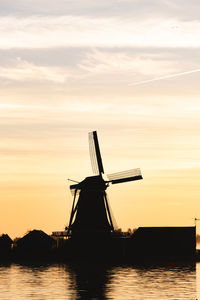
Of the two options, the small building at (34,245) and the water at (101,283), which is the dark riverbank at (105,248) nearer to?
the small building at (34,245)

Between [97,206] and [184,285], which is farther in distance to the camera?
[97,206]

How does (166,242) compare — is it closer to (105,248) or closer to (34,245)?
(105,248)

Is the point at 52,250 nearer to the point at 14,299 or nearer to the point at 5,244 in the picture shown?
the point at 5,244

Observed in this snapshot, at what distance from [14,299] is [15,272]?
30678mm

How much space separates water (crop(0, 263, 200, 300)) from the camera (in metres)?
56.0

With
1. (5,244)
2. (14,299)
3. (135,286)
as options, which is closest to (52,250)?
(5,244)

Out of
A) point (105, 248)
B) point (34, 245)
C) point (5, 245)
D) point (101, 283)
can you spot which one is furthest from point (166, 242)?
point (101, 283)

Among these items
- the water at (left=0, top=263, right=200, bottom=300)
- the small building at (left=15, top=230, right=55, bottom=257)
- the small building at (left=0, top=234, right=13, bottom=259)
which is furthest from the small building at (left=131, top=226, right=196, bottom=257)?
the small building at (left=0, top=234, right=13, bottom=259)

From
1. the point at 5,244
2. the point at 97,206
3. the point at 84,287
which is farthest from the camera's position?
the point at 5,244

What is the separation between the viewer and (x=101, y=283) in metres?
65.1

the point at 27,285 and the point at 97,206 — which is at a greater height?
the point at 97,206

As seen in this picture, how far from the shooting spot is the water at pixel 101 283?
5600 centimetres

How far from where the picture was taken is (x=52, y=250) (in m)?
115

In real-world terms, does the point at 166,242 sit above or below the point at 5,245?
above
